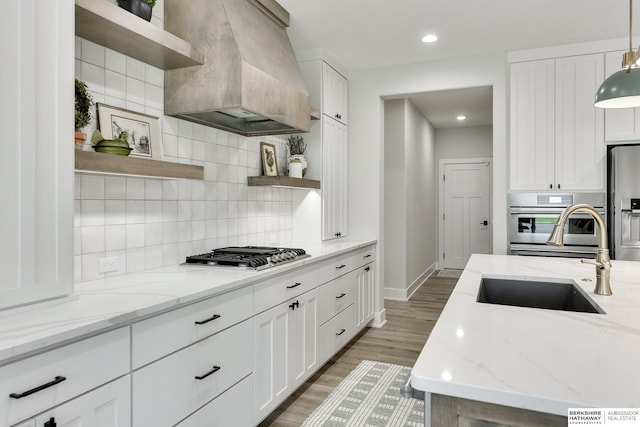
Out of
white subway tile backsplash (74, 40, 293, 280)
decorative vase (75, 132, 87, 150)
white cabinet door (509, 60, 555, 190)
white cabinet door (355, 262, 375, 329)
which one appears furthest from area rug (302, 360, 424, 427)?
white cabinet door (509, 60, 555, 190)

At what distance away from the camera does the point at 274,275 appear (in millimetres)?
2332

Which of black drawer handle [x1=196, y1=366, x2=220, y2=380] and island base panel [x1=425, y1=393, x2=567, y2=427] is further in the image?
black drawer handle [x1=196, y1=366, x2=220, y2=380]

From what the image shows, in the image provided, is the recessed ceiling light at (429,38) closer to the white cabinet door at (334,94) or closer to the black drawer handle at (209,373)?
the white cabinet door at (334,94)

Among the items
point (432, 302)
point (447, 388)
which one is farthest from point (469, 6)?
point (432, 302)

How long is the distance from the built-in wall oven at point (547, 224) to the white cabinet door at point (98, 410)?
3.48m

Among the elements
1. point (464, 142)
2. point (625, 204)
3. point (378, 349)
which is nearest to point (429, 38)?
point (625, 204)

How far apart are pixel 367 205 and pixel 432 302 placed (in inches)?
74.3

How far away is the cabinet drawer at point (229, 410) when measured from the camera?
179cm

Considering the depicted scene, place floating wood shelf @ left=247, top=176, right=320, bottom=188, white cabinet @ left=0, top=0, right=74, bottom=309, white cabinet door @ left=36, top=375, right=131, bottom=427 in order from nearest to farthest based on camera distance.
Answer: white cabinet door @ left=36, top=375, right=131, bottom=427
white cabinet @ left=0, top=0, right=74, bottom=309
floating wood shelf @ left=247, top=176, right=320, bottom=188

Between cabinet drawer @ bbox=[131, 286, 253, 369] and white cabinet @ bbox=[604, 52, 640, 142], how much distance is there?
3.40 meters

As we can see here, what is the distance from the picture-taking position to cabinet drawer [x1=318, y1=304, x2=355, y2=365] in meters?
3.03

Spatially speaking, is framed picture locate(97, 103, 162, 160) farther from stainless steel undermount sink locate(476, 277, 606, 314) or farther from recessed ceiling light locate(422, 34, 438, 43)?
recessed ceiling light locate(422, 34, 438, 43)

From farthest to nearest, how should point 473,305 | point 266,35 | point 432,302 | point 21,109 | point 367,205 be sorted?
point 432,302, point 367,205, point 266,35, point 473,305, point 21,109

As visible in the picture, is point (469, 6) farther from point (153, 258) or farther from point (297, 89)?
point (153, 258)
